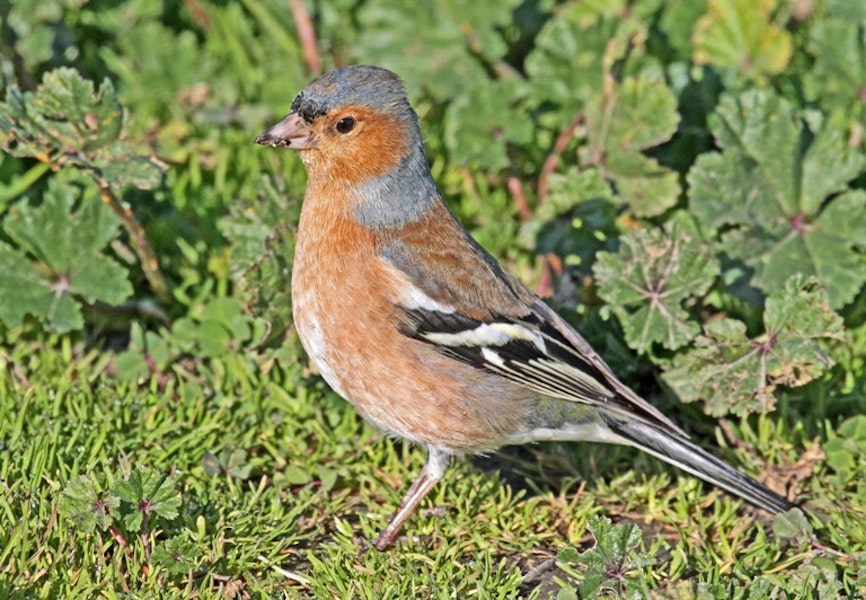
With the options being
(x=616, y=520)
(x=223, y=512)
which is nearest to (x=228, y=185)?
(x=223, y=512)

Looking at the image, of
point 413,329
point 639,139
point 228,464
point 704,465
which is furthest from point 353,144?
point 704,465

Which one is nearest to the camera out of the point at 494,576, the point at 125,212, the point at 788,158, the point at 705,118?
the point at 494,576

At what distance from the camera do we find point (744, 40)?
680 centimetres

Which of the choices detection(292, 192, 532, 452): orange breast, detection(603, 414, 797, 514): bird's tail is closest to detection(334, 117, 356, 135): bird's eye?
detection(292, 192, 532, 452): orange breast

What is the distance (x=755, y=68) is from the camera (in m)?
6.80

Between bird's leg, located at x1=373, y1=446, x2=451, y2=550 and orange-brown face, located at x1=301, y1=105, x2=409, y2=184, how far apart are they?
1.18m

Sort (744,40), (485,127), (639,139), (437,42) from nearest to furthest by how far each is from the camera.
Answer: (639,139) < (485,127) < (437,42) < (744,40)

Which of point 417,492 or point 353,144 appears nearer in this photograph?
point 417,492

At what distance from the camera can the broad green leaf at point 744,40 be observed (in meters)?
6.78

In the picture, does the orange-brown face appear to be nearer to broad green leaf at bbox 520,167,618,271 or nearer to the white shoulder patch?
the white shoulder patch

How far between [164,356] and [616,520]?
86.6 inches

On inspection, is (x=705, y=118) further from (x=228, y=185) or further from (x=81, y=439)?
(x=81, y=439)

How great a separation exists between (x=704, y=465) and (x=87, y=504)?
7.76 ft

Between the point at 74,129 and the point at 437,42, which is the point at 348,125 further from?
the point at 437,42
